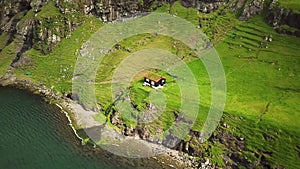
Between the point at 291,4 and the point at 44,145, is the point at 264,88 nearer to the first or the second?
the point at 291,4

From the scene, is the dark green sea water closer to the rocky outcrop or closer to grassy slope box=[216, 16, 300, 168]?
grassy slope box=[216, 16, 300, 168]

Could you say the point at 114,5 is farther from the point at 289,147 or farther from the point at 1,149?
the point at 289,147

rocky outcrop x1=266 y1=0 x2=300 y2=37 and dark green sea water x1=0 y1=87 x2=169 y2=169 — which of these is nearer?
dark green sea water x1=0 y1=87 x2=169 y2=169

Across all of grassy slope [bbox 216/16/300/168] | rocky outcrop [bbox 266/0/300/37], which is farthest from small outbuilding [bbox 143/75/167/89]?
rocky outcrop [bbox 266/0/300/37]

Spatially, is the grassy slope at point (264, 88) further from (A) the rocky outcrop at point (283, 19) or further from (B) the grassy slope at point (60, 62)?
(B) the grassy slope at point (60, 62)

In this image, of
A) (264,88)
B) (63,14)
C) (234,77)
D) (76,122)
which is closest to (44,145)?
(76,122)
